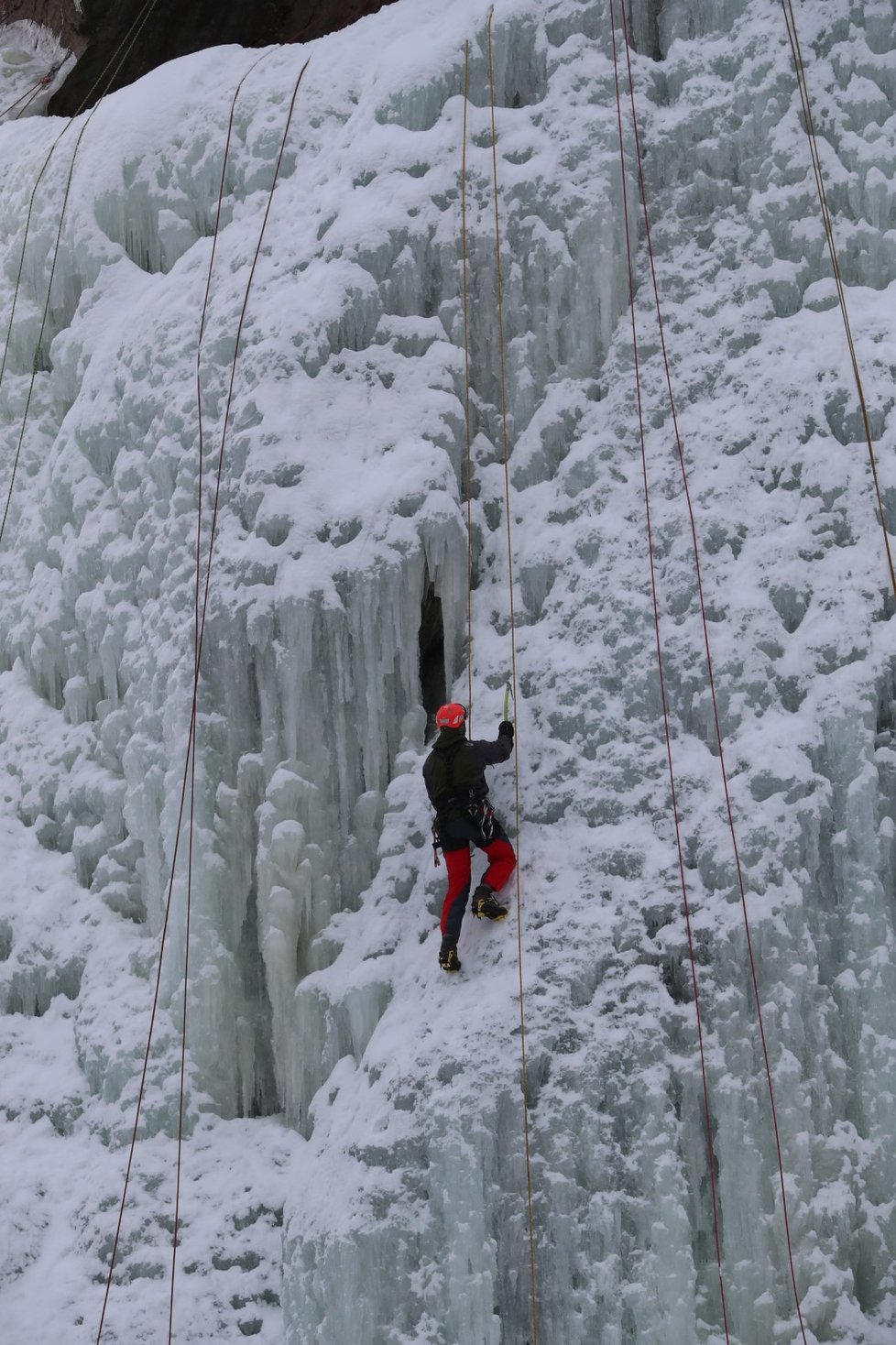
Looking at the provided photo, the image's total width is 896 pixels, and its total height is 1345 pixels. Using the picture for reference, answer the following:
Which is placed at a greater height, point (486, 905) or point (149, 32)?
point (149, 32)

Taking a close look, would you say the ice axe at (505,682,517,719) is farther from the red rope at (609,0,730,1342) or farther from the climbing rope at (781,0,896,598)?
the climbing rope at (781,0,896,598)

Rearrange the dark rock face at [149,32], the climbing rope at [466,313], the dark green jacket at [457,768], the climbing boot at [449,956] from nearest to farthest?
the climbing boot at [449,956]
the dark green jacket at [457,768]
the climbing rope at [466,313]
the dark rock face at [149,32]

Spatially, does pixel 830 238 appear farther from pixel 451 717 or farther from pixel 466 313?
pixel 451 717

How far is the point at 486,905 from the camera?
243 inches

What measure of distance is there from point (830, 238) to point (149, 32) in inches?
286

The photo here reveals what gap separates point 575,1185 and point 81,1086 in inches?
104

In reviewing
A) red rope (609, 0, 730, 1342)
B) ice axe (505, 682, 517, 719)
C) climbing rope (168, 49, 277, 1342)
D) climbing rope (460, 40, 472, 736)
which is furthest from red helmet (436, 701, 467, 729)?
climbing rope (168, 49, 277, 1342)

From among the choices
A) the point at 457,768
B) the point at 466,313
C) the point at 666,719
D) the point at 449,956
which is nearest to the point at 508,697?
the point at 457,768

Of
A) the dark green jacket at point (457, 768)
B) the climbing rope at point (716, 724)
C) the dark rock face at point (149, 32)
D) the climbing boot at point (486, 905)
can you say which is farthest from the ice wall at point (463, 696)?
the dark rock face at point (149, 32)

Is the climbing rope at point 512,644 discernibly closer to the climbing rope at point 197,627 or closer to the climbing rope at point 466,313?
the climbing rope at point 466,313

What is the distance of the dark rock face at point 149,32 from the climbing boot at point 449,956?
8497 mm

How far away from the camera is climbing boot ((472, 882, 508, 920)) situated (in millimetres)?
6180

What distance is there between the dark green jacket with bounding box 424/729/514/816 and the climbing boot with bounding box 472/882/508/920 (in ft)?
1.23

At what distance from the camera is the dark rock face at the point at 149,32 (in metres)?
11.7
